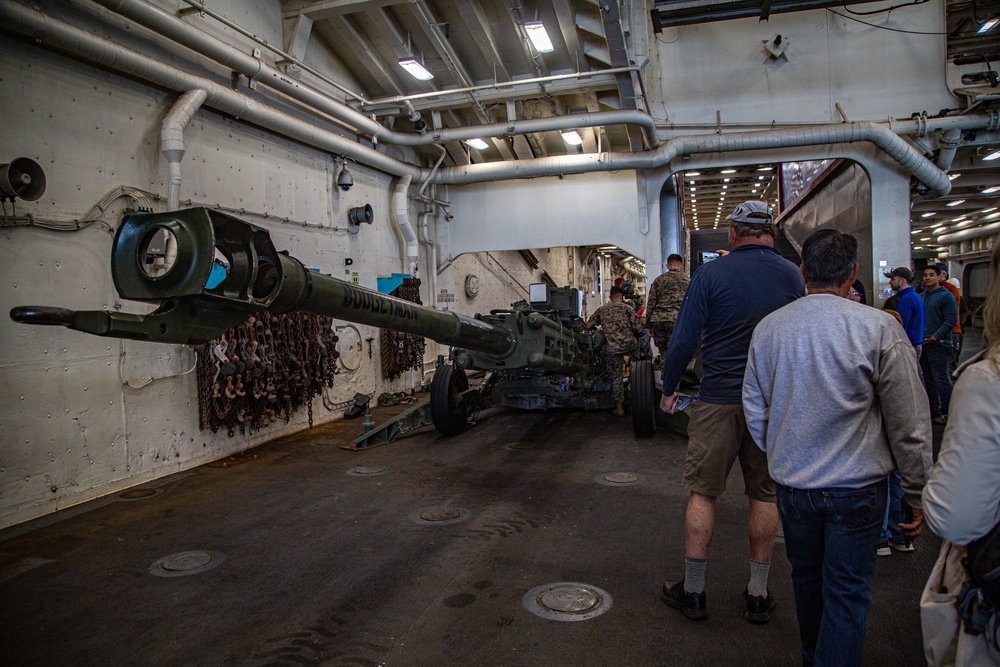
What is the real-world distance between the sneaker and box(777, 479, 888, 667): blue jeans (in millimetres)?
2065

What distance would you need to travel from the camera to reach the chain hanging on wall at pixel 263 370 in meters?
6.63

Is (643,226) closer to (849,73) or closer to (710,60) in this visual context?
(710,60)

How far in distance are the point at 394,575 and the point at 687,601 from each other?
5.57ft

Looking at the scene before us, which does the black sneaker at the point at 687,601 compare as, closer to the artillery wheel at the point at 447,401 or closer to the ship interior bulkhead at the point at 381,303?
the ship interior bulkhead at the point at 381,303

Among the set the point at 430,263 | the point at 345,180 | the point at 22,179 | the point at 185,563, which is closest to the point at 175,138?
the point at 22,179

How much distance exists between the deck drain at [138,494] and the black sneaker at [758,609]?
16.4ft

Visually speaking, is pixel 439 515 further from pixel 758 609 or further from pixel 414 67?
pixel 414 67

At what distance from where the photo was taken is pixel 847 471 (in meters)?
2.10

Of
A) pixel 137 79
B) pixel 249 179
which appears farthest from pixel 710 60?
pixel 137 79

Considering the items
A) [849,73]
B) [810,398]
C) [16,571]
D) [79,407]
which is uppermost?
[849,73]

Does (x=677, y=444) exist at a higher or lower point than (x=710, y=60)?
lower

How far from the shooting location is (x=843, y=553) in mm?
2113

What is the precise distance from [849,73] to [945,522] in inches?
413

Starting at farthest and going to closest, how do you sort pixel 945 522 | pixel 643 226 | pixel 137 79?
pixel 643 226, pixel 137 79, pixel 945 522
